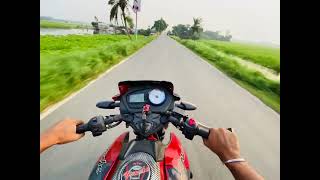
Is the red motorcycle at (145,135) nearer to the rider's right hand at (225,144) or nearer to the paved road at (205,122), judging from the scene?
the rider's right hand at (225,144)

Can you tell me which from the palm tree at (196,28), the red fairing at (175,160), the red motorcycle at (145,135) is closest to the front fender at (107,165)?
the red motorcycle at (145,135)

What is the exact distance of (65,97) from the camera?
843 centimetres

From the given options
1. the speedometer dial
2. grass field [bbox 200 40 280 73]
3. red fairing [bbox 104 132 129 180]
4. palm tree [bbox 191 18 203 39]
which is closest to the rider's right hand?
the speedometer dial

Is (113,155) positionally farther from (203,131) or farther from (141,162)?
(203,131)

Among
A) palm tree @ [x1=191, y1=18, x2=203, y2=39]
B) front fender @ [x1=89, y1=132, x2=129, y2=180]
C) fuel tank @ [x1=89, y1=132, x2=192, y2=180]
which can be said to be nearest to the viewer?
fuel tank @ [x1=89, y1=132, x2=192, y2=180]

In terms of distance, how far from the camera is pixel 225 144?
7.39 ft

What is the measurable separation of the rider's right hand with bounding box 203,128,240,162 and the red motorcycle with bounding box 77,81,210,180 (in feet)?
0.35

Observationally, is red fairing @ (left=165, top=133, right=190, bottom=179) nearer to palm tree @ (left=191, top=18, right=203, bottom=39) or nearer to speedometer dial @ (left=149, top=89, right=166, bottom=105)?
speedometer dial @ (left=149, top=89, right=166, bottom=105)

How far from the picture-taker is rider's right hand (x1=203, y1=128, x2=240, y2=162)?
223cm

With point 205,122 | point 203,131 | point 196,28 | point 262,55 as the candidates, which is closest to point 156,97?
point 203,131

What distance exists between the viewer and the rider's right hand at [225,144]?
223cm
